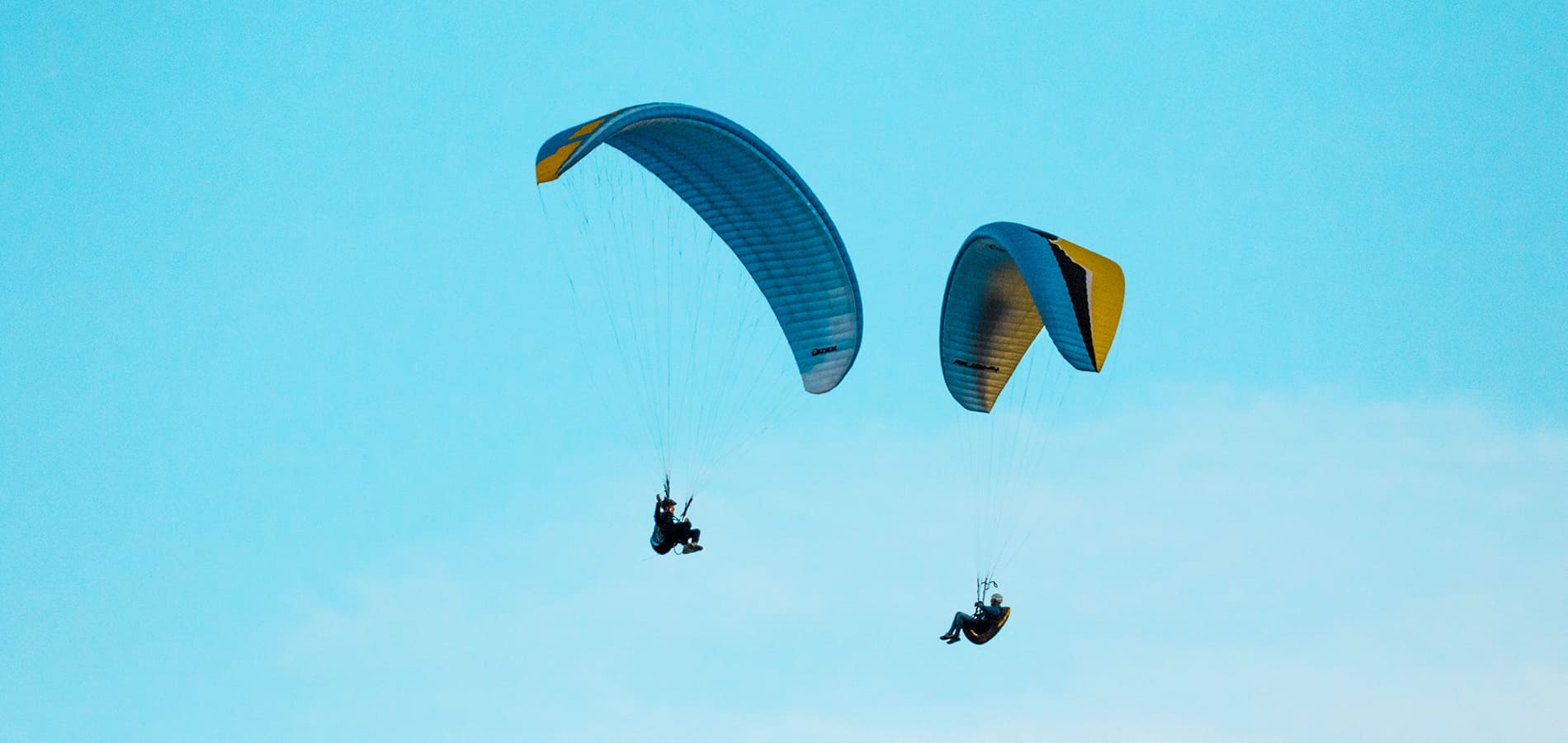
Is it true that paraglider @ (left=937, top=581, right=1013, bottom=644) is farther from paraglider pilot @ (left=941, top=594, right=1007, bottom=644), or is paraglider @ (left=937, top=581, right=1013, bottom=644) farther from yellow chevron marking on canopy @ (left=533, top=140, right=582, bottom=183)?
yellow chevron marking on canopy @ (left=533, top=140, right=582, bottom=183)

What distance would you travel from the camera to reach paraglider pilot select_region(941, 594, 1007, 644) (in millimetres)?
41625

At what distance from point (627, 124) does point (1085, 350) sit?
23.0ft

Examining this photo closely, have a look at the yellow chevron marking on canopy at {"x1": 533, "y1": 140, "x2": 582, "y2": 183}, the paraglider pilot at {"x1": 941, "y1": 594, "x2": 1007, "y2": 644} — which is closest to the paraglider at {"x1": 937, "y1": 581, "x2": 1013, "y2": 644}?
the paraglider pilot at {"x1": 941, "y1": 594, "x2": 1007, "y2": 644}

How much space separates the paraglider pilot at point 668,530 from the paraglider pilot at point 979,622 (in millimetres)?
3995

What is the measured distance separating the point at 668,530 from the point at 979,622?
486 cm

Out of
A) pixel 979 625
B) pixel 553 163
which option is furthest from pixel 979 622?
pixel 553 163

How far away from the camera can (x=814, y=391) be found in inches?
1656

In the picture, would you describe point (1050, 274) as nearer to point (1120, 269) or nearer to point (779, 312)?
point (1120, 269)

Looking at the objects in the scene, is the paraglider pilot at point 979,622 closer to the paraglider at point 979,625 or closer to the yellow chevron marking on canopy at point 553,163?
the paraglider at point 979,625

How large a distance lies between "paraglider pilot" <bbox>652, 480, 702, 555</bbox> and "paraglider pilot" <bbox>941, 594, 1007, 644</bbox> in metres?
3.99

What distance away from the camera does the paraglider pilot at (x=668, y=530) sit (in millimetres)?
41188

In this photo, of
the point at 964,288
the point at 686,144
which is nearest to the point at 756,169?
the point at 686,144

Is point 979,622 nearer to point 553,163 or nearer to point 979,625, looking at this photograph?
point 979,625

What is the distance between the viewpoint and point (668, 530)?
4119 centimetres
